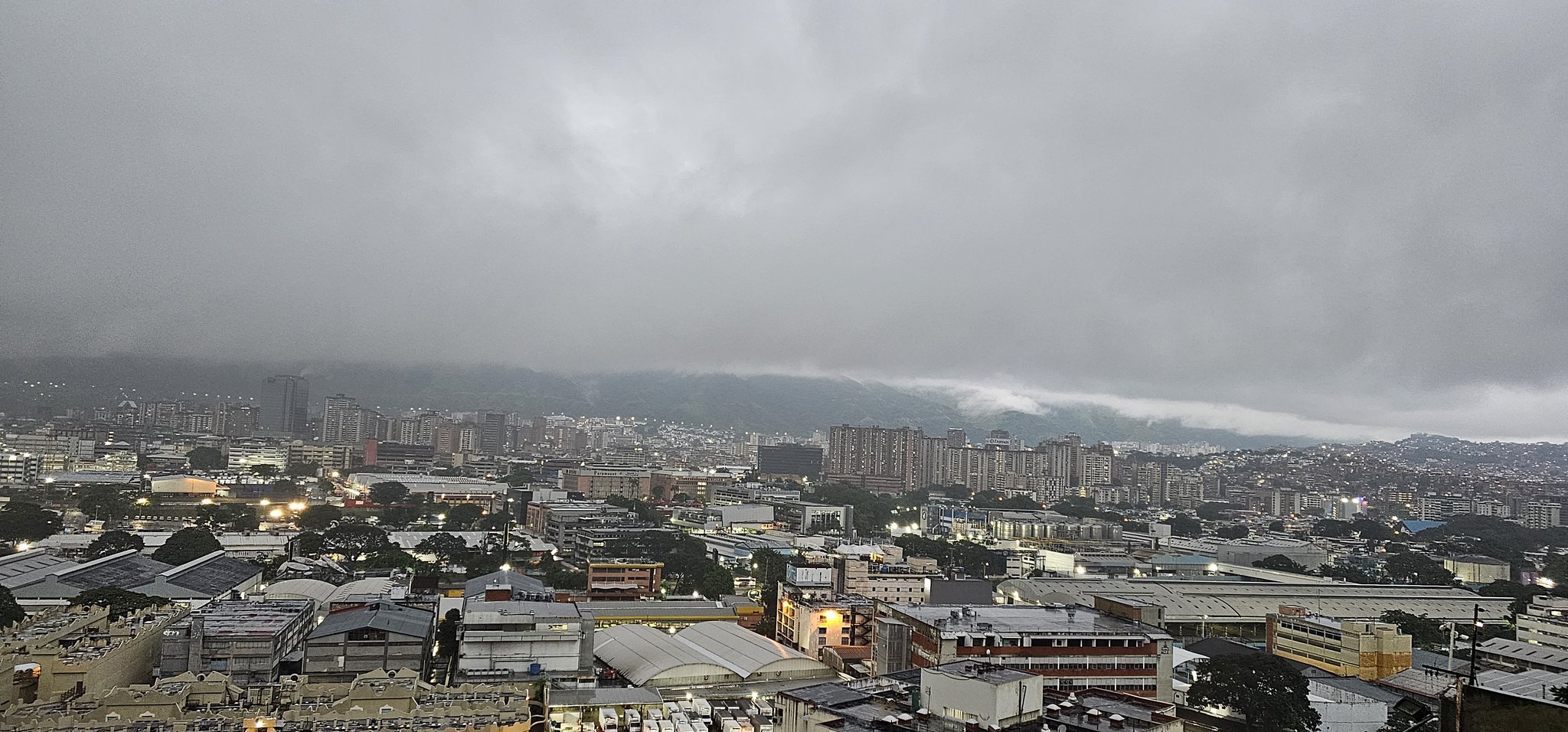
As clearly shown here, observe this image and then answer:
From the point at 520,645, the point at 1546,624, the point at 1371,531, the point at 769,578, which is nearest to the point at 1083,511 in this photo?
the point at 1371,531

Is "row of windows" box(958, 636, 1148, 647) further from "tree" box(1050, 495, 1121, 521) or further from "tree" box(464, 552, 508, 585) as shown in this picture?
"tree" box(1050, 495, 1121, 521)

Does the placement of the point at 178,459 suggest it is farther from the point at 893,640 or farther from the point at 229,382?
the point at 229,382

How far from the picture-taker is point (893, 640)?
67.3 feet

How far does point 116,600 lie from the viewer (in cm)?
2445

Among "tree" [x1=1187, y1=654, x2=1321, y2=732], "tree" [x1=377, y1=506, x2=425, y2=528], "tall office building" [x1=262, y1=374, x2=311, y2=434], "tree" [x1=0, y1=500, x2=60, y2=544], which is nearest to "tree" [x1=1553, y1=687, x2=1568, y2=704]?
"tree" [x1=1187, y1=654, x2=1321, y2=732]

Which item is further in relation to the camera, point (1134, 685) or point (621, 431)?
point (621, 431)

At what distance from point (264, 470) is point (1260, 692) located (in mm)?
72256

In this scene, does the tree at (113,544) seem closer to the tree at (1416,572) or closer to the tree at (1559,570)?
the tree at (1416,572)

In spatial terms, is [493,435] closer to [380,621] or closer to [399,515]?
[399,515]

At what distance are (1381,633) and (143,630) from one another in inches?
1117

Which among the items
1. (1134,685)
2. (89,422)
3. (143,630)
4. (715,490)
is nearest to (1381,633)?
(1134,685)

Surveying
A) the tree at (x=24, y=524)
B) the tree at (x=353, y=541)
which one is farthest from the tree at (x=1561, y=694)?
the tree at (x=24, y=524)

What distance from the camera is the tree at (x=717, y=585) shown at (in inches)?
1390

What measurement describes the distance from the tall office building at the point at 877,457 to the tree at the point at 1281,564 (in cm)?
4907
